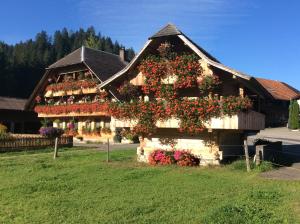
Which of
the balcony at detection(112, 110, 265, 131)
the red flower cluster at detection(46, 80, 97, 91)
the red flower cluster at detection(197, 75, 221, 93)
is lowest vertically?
the balcony at detection(112, 110, 265, 131)

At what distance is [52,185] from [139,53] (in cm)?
924

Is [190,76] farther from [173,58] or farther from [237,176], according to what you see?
[237,176]

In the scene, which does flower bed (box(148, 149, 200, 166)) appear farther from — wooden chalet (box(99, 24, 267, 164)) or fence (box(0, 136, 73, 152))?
fence (box(0, 136, 73, 152))

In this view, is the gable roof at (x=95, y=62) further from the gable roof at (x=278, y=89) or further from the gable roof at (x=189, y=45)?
the gable roof at (x=278, y=89)

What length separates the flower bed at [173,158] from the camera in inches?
771

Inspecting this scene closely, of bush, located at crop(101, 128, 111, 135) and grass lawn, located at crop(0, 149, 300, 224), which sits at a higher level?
bush, located at crop(101, 128, 111, 135)

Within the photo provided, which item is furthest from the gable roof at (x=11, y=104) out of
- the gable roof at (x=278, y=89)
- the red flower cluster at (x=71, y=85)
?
the gable roof at (x=278, y=89)

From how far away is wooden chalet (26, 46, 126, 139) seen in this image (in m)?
38.4

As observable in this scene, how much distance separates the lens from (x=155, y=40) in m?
21.1

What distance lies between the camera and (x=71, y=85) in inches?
1594

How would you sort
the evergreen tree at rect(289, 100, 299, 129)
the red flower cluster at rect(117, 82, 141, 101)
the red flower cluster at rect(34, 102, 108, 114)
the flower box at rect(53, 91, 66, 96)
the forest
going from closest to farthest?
the red flower cluster at rect(117, 82, 141, 101)
the red flower cluster at rect(34, 102, 108, 114)
the flower box at rect(53, 91, 66, 96)
the evergreen tree at rect(289, 100, 299, 129)
the forest

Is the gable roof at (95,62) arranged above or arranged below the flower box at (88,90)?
above

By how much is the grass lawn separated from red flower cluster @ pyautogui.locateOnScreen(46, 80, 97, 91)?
2023 cm

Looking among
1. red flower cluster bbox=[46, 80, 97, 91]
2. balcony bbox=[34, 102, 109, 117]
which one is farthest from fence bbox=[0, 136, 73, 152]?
red flower cluster bbox=[46, 80, 97, 91]
